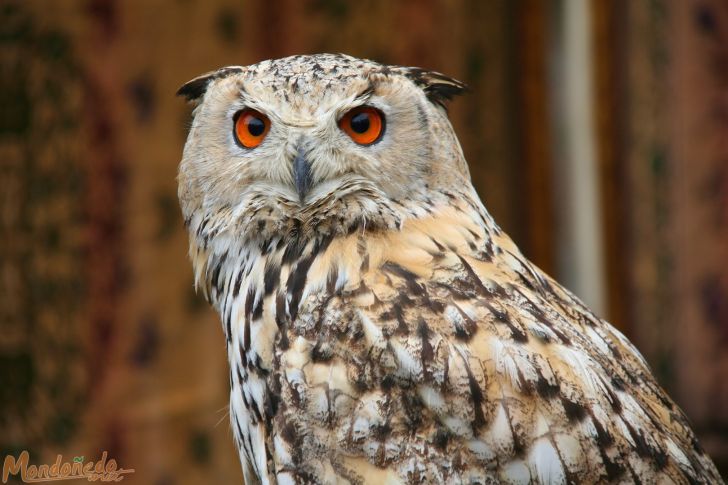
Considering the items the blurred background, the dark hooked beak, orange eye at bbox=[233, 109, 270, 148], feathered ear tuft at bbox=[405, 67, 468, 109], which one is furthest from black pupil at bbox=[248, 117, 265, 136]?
the blurred background

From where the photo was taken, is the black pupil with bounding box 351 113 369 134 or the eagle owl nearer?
the eagle owl

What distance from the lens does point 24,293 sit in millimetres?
3234

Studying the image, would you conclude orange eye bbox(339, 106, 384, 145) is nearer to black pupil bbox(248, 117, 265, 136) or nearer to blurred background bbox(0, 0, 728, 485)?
black pupil bbox(248, 117, 265, 136)

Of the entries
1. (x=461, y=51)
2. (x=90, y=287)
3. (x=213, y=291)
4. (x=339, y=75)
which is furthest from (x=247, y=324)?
(x=461, y=51)

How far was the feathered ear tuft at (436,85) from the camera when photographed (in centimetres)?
196

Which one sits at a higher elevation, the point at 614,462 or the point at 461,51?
the point at 461,51

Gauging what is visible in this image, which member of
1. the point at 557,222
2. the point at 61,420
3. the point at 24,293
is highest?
the point at 557,222

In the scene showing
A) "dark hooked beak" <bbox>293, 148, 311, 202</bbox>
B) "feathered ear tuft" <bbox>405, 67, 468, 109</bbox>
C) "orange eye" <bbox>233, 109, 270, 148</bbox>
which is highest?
"feathered ear tuft" <bbox>405, 67, 468, 109</bbox>

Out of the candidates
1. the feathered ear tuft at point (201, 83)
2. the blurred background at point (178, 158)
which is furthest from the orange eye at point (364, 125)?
the blurred background at point (178, 158)

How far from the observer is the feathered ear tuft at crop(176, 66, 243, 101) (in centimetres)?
200

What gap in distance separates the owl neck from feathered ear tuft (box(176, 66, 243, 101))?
0.32 meters

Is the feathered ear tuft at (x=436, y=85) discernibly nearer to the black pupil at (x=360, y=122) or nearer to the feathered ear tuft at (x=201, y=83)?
the black pupil at (x=360, y=122)

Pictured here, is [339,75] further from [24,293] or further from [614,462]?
[24,293]

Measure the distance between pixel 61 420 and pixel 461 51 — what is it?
1946 millimetres
